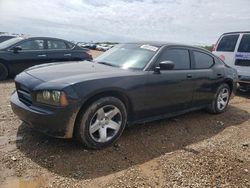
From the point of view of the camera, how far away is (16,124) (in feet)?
16.1

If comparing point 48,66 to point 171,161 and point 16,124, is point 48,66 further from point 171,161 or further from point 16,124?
point 171,161

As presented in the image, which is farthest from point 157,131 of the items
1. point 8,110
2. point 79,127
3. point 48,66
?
point 8,110

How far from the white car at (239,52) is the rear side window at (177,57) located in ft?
12.2

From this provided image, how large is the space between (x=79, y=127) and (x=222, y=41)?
6959mm

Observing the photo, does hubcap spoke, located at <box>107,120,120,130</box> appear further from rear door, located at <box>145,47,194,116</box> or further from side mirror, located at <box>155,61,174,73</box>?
side mirror, located at <box>155,61,174,73</box>

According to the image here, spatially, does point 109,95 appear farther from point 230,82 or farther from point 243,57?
point 243,57

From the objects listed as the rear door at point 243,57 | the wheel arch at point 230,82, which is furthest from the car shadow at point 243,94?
the wheel arch at point 230,82

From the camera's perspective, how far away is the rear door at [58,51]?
988 cm

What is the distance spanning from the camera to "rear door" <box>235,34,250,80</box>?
8.55m

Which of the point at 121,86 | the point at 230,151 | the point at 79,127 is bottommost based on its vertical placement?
the point at 230,151

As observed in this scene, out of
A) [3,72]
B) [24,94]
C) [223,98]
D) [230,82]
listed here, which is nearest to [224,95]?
[223,98]

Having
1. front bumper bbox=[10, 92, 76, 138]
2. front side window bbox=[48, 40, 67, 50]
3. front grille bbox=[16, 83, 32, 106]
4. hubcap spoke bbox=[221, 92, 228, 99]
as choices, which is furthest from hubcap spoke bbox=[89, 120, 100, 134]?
front side window bbox=[48, 40, 67, 50]

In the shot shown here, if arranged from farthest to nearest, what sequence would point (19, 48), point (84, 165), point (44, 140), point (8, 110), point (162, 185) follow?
point (19, 48) → point (8, 110) → point (44, 140) → point (84, 165) → point (162, 185)

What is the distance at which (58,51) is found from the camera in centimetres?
1007
